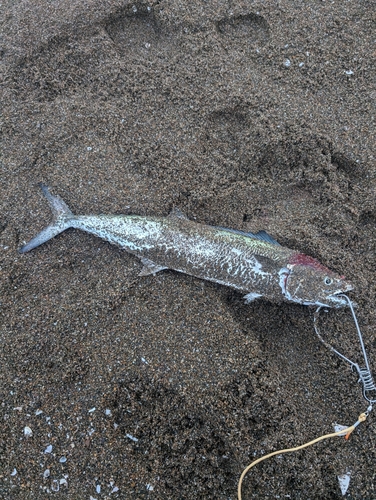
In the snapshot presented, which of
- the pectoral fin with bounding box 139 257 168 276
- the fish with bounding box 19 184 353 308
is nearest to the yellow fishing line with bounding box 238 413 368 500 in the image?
the fish with bounding box 19 184 353 308

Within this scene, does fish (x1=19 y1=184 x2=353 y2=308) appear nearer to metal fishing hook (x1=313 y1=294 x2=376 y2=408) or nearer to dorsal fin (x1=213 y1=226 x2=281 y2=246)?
dorsal fin (x1=213 y1=226 x2=281 y2=246)

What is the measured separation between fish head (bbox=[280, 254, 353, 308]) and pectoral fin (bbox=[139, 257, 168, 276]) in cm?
107

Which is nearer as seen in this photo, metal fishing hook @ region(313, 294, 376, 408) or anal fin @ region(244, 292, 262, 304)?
metal fishing hook @ region(313, 294, 376, 408)

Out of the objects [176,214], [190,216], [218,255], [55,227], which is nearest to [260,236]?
[218,255]

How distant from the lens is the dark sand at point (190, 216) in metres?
2.99

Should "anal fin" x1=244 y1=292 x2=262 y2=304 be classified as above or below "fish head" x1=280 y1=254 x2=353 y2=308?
below

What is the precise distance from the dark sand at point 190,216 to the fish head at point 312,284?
19 centimetres

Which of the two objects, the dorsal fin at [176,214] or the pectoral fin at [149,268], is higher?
the dorsal fin at [176,214]

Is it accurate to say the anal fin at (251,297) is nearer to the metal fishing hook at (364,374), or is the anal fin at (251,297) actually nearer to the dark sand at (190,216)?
the dark sand at (190,216)

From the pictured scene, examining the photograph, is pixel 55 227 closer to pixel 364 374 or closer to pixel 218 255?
pixel 218 255

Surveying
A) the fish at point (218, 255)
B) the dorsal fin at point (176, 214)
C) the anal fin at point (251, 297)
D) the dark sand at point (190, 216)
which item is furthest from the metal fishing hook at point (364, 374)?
the dorsal fin at point (176, 214)

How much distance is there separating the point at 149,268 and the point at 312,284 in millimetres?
1400

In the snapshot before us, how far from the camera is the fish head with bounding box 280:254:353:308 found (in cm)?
319

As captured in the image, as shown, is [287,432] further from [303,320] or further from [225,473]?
[303,320]
